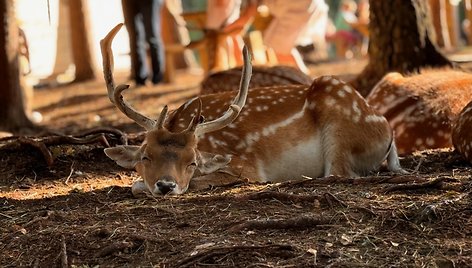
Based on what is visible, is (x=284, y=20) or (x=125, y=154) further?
(x=284, y=20)

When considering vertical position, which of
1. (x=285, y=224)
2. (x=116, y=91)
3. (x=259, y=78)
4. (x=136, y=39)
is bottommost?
(x=136, y=39)

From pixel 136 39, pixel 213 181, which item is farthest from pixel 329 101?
pixel 136 39

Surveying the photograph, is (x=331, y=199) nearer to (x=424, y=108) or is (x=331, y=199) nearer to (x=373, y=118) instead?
(x=373, y=118)

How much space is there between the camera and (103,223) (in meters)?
5.09

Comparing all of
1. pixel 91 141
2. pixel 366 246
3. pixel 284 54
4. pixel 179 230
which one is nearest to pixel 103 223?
pixel 179 230

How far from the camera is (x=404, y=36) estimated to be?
401 inches

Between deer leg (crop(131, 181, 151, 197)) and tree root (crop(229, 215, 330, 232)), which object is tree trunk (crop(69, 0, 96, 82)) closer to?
deer leg (crop(131, 181, 151, 197))

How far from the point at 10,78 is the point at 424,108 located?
417cm

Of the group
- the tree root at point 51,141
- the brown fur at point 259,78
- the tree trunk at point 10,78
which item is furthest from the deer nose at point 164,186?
the tree trunk at point 10,78

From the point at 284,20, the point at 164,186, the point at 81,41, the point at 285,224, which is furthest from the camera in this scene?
the point at 81,41

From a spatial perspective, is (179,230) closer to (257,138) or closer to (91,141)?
(257,138)

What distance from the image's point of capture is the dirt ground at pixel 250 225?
4441 millimetres

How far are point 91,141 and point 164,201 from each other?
6.21 feet

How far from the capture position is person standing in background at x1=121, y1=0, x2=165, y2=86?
15.7 metres
